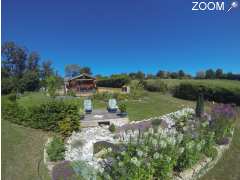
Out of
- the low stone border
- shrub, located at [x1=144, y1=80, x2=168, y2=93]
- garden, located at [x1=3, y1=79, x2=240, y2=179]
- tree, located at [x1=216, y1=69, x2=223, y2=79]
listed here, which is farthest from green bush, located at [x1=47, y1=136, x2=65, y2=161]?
tree, located at [x1=216, y1=69, x2=223, y2=79]

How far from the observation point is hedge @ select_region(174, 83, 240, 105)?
701 inches

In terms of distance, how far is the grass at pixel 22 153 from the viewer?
23.1ft

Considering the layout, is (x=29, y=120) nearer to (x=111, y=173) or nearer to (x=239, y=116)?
(x=111, y=173)

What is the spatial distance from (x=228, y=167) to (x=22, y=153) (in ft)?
22.6

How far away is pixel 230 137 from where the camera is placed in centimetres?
910

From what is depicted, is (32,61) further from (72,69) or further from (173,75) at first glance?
→ (173,75)

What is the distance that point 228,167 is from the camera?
7.02m

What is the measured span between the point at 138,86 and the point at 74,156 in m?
17.6

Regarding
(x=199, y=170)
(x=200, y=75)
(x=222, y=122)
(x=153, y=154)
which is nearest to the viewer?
(x=153, y=154)

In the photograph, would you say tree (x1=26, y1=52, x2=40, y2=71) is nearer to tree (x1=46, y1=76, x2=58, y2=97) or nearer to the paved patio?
tree (x1=46, y1=76, x2=58, y2=97)

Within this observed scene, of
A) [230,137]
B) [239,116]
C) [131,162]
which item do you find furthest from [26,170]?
[239,116]

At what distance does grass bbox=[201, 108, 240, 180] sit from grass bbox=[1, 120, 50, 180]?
4.63 metres

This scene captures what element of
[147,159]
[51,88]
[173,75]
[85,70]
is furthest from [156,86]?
[147,159]

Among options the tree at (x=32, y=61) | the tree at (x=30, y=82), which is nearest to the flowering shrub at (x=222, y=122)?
the tree at (x=30, y=82)
